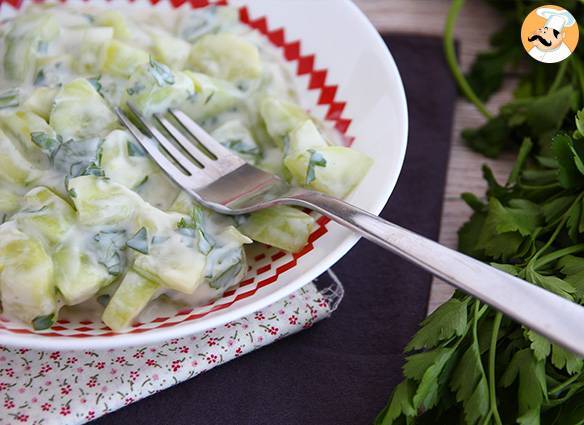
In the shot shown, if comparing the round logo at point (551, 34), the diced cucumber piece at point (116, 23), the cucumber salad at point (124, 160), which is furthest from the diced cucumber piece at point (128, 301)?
the round logo at point (551, 34)

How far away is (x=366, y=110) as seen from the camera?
1.81 meters

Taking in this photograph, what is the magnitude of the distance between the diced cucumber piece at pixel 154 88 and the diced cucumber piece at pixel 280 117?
0.60 ft

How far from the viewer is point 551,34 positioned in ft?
6.82

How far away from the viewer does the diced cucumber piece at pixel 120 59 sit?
1753mm

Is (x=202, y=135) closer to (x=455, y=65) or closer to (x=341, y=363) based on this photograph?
(x=341, y=363)

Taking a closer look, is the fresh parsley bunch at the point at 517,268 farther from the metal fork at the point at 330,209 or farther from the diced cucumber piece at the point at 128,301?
the diced cucumber piece at the point at 128,301

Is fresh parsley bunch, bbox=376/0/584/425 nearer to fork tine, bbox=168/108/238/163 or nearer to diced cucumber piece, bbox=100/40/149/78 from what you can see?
fork tine, bbox=168/108/238/163

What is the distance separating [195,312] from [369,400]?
42 cm

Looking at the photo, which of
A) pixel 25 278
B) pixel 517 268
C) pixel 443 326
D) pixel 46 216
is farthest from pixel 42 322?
pixel 517 268

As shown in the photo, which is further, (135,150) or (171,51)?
(171,51)

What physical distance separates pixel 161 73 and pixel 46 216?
0.43m

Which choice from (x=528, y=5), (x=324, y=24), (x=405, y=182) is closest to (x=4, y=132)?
(x=324, y=24)

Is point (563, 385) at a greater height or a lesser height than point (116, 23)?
lesser

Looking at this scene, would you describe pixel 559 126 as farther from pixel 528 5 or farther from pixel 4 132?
pixel 4 132
